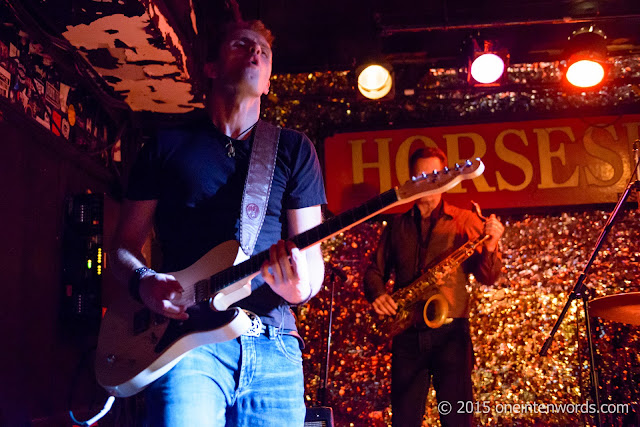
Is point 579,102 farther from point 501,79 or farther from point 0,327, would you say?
point 0,327

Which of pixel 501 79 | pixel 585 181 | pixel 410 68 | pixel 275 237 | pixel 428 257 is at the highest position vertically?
pixel 410 68

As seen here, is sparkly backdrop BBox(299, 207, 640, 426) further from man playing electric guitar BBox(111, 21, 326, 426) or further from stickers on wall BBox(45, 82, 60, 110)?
man playing electric guitar BBox(111, 21, 326, 426)

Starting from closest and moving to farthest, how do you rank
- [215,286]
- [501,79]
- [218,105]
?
[215,286], [218,105], [501,79]

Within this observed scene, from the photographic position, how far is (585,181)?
235 inches

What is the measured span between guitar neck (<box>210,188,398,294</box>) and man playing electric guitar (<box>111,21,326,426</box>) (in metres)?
0.06

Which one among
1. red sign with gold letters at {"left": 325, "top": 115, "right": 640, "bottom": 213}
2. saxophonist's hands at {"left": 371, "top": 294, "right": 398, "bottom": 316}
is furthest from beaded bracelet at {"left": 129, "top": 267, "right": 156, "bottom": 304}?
red sign with gold letters at {"left": 325, "top": 115, "right": 640, "bottom": 213}

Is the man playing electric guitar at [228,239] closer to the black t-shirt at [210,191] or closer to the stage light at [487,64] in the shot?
the black t-shirt at [210,191]

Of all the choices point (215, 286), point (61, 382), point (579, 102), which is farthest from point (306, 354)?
point (215, 286)

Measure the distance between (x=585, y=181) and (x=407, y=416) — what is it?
3.13 metres

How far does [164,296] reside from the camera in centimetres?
194

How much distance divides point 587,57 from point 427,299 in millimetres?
2672

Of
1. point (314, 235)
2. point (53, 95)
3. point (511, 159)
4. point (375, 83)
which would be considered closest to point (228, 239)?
point (314, 235)

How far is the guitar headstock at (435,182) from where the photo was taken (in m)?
1.95

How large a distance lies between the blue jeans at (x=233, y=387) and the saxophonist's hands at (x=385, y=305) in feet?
8.87
